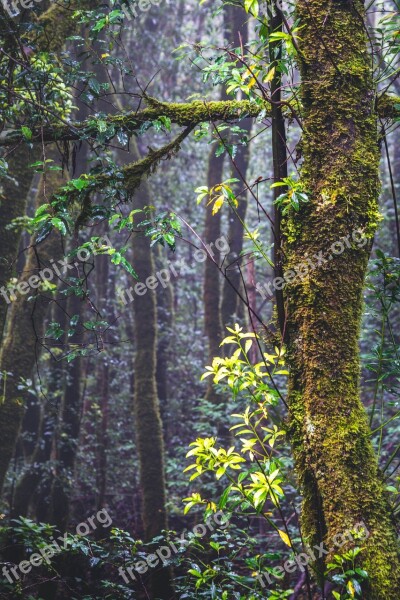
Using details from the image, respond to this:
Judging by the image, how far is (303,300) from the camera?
8.77ft

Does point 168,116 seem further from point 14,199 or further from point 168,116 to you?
point 14,199

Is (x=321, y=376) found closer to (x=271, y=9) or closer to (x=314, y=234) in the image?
(x=314, y=234)

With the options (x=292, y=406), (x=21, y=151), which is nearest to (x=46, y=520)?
(x=21, y=151)

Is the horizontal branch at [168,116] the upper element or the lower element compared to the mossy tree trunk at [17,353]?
upper

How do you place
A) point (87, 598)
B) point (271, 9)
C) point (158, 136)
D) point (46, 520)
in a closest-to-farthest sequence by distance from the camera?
point (271, 9) < point (87, 598) < point (46, 520) < point (158, 136)

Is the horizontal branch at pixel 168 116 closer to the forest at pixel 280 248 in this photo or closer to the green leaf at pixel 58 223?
the forest at pixel 280 248

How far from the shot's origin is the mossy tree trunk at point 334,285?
2418mm

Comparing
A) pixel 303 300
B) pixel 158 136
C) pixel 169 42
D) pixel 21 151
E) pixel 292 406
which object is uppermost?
pixel 169 42

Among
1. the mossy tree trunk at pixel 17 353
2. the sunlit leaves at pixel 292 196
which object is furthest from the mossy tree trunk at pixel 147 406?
the sunlit leaves at pixel 292 196

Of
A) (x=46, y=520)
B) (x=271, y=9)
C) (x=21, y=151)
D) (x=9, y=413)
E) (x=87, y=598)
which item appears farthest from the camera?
(x=46, y=520)

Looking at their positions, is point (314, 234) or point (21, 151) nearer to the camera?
point (314, 234)

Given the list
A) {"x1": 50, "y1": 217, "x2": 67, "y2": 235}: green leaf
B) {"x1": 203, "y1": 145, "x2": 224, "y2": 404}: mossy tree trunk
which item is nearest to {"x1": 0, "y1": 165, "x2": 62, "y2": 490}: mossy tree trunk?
{"x1": 50, "y1": 217, "x2": 67, "y2": 235}: green leaf

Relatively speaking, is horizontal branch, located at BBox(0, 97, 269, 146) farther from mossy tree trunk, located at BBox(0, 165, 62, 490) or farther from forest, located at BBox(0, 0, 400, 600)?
mossy tree trunk, located at BBox(0, 165, 62, 490)

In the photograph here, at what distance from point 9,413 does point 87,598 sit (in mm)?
2679
